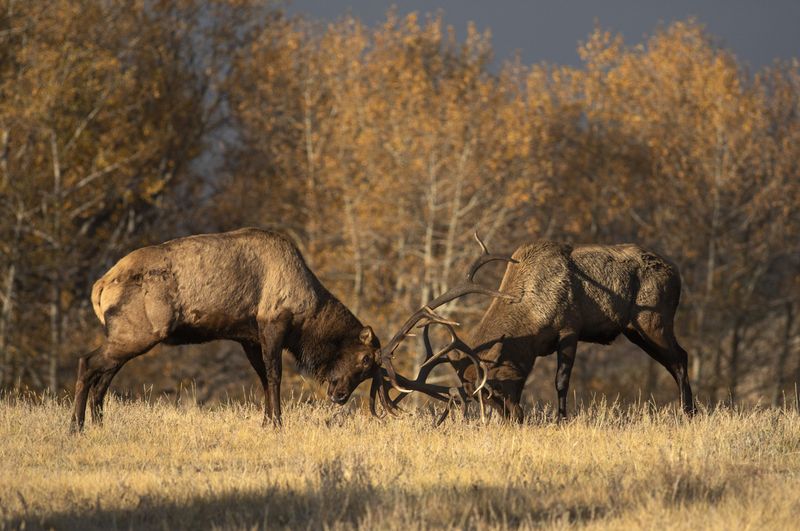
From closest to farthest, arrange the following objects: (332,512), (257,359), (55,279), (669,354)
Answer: (332,512) < (257,359) < (669,354) < (55,279)

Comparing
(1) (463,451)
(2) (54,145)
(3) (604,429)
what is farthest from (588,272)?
(2) (54,145)

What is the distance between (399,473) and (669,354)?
16.4 feet

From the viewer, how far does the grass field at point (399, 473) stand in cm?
614

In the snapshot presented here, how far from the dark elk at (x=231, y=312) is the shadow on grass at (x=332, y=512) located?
10.4 feet

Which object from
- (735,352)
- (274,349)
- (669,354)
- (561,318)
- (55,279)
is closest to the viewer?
(274,349)

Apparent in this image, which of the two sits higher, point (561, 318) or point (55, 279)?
point (55, 279)

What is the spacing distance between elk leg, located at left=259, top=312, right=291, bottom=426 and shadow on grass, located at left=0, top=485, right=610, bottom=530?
3.37 metres

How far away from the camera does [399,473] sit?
23.0 feet

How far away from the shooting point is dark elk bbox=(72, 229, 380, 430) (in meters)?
9.48

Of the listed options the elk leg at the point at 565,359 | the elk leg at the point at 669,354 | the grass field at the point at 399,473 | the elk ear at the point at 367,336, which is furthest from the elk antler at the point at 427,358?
the elk leg at the point at 669,354

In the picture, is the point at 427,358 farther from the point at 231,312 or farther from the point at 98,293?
the point at 98,293

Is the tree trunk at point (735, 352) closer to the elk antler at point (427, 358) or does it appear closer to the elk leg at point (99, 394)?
the elk antler at point (427, 358)

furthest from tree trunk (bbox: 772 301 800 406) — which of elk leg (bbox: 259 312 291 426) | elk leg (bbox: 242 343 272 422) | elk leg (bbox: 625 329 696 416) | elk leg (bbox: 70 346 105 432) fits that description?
elk leg (bbox: 70 346 105 432)

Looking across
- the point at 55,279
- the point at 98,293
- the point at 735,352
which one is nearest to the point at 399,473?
the point at 98,293
